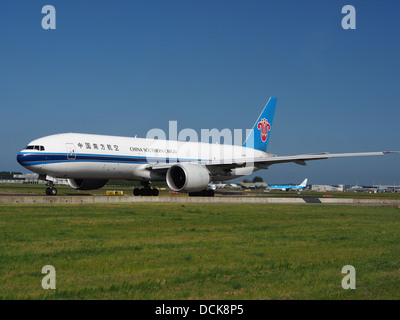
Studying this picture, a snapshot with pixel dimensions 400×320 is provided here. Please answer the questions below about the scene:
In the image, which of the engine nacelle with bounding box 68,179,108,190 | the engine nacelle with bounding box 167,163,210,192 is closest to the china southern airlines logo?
the engine nacelle with bounding box 167,163,210,192

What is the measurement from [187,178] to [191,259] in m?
20.3

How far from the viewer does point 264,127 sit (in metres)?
42.9

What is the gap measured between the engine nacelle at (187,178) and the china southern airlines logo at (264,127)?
13.9 meters

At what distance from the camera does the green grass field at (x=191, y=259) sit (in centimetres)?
667

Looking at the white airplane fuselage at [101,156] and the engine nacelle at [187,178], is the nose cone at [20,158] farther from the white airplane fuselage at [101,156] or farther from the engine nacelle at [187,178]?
the engine nacelle at [187,178]

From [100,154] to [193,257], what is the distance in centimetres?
2208

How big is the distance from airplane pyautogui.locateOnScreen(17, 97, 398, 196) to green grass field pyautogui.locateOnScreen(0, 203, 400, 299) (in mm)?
13433

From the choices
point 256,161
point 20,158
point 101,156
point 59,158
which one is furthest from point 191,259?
point 256,161

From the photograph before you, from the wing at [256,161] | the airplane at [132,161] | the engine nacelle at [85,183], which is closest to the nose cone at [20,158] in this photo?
the airplane at [132,161]
